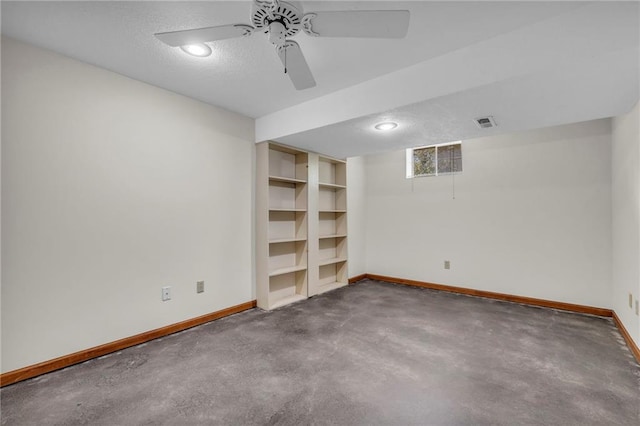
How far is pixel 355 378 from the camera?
6.64ft

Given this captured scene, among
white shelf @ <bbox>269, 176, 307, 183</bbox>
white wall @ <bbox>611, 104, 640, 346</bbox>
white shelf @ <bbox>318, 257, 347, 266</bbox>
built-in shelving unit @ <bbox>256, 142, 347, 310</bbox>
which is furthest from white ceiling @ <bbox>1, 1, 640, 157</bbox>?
white shelf @ <bbox>318, 257, 347, 266</bbox>

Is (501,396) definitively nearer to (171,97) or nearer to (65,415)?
(65,415)

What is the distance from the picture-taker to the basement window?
4.37 meters

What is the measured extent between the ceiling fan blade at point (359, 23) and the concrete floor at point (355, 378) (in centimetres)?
212

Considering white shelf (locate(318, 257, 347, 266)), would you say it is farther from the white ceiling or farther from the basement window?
the white ceiling

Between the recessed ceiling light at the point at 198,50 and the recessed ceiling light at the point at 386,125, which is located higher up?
the recessed ceiling light at the point at 198,50

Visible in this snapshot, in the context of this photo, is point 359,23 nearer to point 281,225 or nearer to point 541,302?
point 281,225

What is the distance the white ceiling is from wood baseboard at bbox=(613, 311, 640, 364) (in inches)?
77.8

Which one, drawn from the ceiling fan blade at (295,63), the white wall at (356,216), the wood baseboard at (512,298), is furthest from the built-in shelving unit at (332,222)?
the ceiling fan blade at (295,63)

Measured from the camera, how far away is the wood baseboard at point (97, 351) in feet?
6.52

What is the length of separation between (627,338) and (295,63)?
367 cm

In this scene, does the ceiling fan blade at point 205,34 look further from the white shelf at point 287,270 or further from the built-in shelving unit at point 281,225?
the white shelf at point 287,270

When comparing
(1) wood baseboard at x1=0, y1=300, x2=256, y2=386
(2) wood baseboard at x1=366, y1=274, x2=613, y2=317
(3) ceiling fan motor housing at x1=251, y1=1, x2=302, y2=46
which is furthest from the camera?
(2) wood baseboard at x1=366, y1=274, x2=613, y2=317

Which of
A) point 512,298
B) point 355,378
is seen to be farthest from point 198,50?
point 512,298
